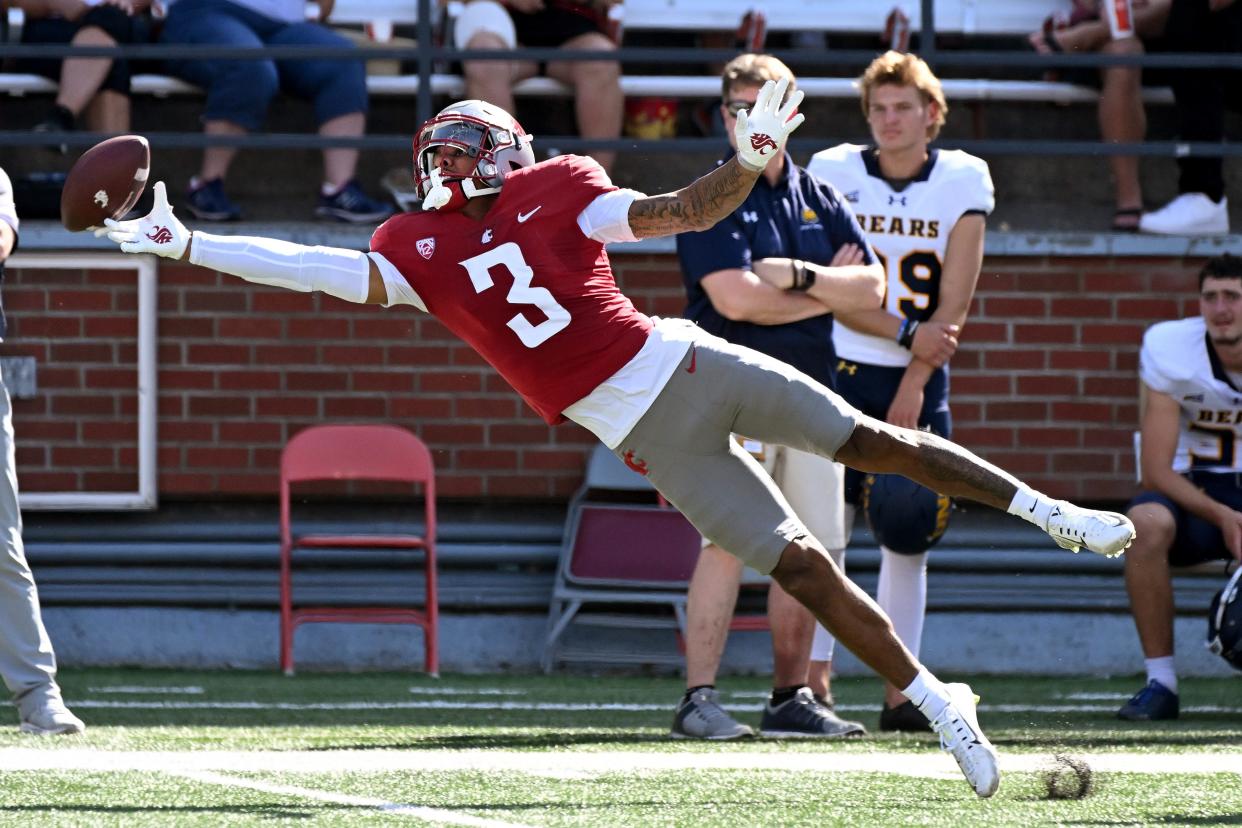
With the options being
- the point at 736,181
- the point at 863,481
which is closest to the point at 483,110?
the point at 736,181

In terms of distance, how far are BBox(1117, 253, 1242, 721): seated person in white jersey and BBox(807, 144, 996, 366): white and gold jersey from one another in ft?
3.27

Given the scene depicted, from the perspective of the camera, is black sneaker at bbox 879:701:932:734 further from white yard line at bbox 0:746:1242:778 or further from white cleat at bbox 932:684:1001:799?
white cleat at bbox 932:684:1001:799

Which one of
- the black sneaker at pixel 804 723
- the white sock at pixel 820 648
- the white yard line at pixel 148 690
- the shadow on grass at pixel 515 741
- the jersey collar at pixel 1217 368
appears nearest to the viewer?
the shadow on grass at pixel 515 741

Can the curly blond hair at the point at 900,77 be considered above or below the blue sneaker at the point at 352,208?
above

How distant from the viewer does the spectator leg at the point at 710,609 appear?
18.6ft

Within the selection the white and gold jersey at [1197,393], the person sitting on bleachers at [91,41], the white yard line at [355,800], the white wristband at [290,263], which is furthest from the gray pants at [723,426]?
the person sitting on bleachers at [91,41]

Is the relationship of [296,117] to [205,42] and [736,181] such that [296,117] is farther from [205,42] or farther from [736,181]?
[736,181]

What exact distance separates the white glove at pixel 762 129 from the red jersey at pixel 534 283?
43cm

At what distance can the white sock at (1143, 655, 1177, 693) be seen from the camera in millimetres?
6363

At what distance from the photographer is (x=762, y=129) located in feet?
14.9

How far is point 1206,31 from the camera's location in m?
8.62

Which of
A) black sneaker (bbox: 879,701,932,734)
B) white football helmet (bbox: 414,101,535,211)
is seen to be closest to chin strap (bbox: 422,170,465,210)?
white football helmet (bbox: 414,101,535,211)

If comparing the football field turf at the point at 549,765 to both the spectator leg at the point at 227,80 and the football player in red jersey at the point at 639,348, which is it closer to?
the football player in red jersey at the point at 639,348

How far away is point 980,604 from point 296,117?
3.78 meters
